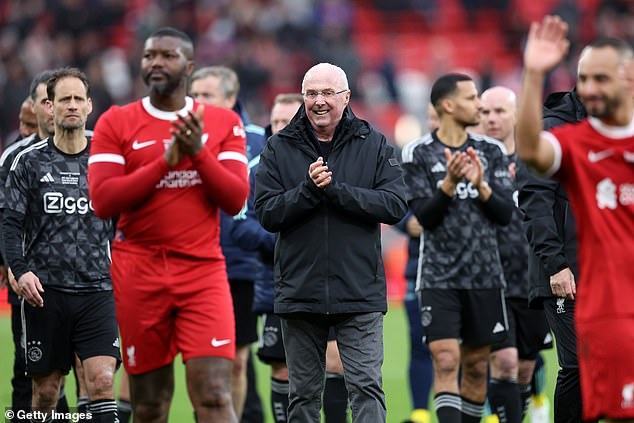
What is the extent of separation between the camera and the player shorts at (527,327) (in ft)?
32.4

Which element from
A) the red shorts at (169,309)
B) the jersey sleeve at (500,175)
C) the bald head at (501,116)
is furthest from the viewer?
the bald head at (501,116)

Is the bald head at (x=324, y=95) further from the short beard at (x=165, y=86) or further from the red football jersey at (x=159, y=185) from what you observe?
the short beard at (x=165, y=86)

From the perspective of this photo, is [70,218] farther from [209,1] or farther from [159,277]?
[209,1]

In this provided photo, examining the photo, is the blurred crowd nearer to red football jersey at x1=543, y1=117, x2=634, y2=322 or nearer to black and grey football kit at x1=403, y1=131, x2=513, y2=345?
black and grey football kit at x1=403, y1=131, x2=513, y2=345

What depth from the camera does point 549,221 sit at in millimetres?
7629

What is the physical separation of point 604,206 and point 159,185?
2414 mm

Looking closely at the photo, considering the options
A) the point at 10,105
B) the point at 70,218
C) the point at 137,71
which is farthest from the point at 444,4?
the point at 70,218

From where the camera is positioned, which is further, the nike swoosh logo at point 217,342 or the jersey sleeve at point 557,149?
the nike swoosh logo at point 217,342

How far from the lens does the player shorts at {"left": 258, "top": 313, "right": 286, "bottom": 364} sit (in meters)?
9.34

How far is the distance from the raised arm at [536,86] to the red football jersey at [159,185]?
1761 mm

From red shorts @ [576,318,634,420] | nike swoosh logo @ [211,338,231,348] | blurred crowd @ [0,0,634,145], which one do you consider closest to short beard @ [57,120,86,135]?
nike swoosh logo @ [211,338,231,348]

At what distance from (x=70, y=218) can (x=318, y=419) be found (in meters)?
2.11

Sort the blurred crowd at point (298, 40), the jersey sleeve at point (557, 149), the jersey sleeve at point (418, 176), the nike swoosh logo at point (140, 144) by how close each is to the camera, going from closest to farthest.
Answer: the jersey sleeve at point (557, 149)
the nike swoosh logo at point (140, 144)
the jersey sleeve at point (418, 176)
the blurred crowd at point (298, 40)

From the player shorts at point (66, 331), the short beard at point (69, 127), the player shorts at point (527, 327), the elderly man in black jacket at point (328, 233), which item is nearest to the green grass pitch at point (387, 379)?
the player shorts at point (527, 327)
